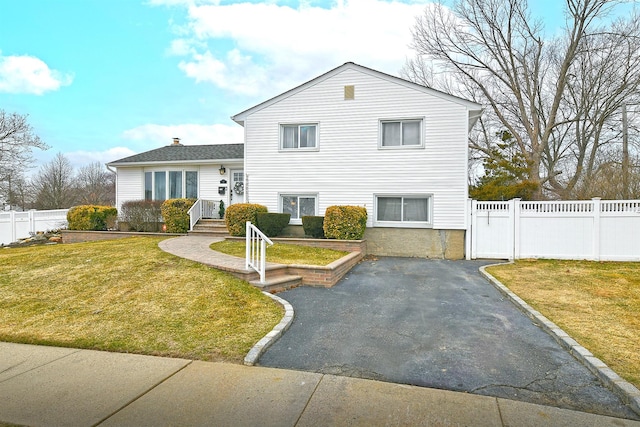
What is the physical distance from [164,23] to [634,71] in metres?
21.7

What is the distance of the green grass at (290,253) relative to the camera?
8.82 metres

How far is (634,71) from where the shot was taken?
1730cm

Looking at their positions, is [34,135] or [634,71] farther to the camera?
[34,135]

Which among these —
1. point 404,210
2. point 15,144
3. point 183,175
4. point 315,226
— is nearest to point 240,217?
point 315,226

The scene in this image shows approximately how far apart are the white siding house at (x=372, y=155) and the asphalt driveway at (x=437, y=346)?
5093 millimetres

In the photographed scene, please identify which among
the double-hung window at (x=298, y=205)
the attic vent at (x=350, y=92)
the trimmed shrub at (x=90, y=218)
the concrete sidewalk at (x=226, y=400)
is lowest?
the concrete sidewalk at (x=226, y=400)

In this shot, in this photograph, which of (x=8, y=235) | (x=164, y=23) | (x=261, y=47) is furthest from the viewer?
(x=8, y=235)

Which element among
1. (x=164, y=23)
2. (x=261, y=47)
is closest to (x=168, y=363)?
(x=164, y=23)

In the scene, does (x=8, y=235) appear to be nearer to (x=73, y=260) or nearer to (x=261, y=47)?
(x=73, y=260)

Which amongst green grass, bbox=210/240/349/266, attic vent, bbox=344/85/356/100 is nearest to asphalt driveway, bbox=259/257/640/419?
green grass, bbox=210/240/349/266

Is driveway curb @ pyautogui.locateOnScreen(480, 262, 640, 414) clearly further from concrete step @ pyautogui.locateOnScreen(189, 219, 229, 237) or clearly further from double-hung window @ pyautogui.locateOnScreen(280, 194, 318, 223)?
concrete step @ pyautogui.locateOnScreen(189, 219, 229, 237)

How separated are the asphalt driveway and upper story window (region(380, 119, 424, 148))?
6.64 m

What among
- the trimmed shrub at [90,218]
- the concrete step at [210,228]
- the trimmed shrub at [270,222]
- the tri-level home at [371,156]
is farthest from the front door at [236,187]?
the trimmed shrub at [90,218]

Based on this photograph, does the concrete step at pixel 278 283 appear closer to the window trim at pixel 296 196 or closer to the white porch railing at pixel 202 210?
the window trim at pixel 296 196
